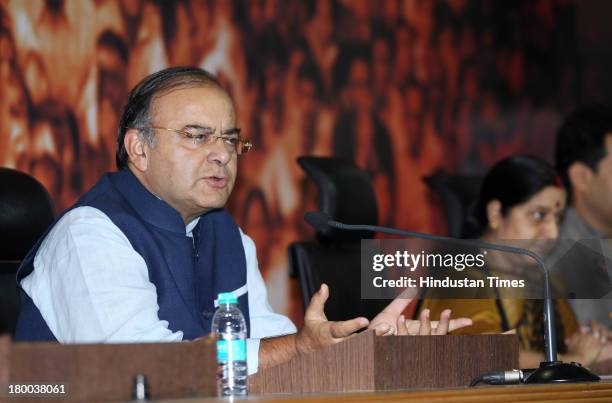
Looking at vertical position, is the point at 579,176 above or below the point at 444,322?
above

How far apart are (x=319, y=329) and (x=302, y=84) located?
2053mm

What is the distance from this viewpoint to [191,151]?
2354 millimetres

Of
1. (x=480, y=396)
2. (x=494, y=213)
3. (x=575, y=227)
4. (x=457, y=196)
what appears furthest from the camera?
(x=575, y=227)

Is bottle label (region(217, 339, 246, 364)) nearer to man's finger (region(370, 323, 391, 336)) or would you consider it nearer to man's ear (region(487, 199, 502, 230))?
man's finger (region(370, 323, 391, 336))

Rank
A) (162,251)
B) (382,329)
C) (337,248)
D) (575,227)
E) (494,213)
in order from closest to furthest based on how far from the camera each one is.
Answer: (382,329) < (162,251) < (337,248) < (494,213) < (575,227)

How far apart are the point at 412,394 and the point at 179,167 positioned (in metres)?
1.10

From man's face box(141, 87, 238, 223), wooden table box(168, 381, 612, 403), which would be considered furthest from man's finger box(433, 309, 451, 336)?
man's face box(141, 87, 238, 223)

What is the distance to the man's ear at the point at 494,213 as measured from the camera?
3176 millimetres

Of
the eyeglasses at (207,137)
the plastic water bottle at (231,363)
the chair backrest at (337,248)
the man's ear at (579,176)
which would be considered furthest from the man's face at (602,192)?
the plastic water bottle at (231,363)

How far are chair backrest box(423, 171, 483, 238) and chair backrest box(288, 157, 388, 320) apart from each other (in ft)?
1.65

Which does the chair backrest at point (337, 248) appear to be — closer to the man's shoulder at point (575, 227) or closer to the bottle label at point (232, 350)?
the man's shoulder at point (575, 227)

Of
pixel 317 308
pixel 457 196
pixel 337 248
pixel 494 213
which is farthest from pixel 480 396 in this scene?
pixel 457 196

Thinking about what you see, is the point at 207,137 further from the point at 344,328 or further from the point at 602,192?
the point at 602,192

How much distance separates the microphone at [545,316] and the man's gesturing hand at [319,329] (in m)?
0.15
